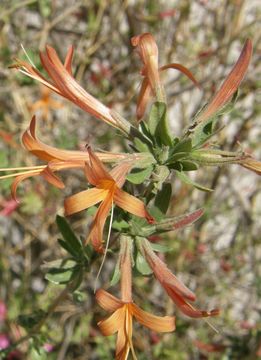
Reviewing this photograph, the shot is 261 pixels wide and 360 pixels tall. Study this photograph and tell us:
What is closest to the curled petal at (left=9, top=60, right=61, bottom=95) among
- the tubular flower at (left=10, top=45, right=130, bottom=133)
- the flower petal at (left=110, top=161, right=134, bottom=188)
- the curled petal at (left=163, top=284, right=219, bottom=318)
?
the tubular flower at (left=10, top=45, right=130, bottom=133)

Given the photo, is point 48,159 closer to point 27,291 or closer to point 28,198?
point 28,198

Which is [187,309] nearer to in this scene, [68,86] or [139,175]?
[139,175]

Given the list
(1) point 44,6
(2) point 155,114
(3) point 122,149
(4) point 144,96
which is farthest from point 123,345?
(1) point 44,6

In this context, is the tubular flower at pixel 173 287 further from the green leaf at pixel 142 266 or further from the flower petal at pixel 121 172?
the flower petal at pixel 121 172

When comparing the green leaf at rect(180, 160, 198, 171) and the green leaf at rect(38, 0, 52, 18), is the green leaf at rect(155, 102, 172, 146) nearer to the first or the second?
the green leaf at rect(180, 160, 198, 171)

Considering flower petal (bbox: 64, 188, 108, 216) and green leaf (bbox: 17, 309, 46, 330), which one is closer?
flower petal (bbox: 64, 188, 108, 216)

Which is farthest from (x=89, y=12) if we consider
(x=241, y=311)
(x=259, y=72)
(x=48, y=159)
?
(x=48, y=159)
